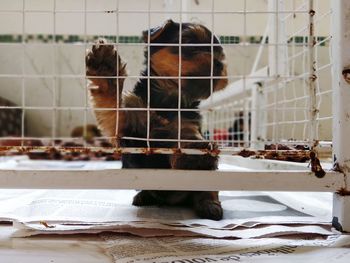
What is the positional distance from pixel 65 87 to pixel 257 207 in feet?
11.6

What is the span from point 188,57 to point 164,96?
0.18 m

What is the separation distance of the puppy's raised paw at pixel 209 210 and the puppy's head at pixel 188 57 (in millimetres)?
343

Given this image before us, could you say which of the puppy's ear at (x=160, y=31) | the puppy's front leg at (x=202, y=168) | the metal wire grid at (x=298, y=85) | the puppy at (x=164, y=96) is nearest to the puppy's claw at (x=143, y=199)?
the puppy at (x=164, y=96)

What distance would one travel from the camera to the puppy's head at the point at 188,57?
1.26m

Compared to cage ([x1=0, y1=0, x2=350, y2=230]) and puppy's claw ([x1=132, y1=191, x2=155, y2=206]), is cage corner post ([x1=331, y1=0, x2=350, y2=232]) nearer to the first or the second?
cage ([x1=0, y1=0, x2=350, y2=230])

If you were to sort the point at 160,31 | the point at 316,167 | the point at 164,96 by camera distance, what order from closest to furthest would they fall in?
the point at 316,167 < the point at 160,31 < the point at 164,96

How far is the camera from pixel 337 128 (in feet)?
3.07

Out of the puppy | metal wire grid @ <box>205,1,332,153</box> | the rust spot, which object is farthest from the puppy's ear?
the rust spot

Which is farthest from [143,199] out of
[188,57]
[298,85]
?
[298,85]

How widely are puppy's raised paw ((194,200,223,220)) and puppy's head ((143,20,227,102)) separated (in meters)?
0.34

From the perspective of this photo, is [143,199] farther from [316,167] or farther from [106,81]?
[316,167]

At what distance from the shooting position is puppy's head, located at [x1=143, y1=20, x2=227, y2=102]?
1260 millimetres

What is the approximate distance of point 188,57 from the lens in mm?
1264

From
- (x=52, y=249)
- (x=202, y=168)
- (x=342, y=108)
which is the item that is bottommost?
(x=52, y=249)
